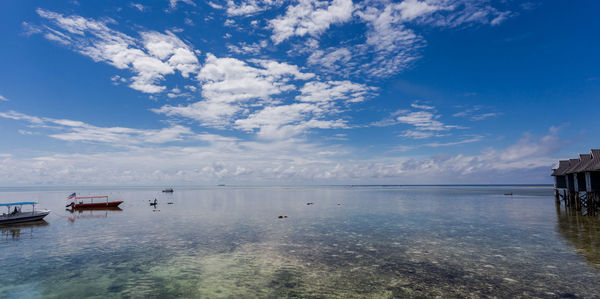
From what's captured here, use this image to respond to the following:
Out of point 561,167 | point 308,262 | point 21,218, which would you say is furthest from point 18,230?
point 561,167

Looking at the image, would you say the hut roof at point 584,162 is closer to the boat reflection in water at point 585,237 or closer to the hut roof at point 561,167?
the hut roof at point 561,167

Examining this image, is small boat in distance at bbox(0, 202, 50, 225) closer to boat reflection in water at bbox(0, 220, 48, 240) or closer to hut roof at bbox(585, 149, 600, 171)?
boat reflection in water at bbox(0, 220, 48, 240)

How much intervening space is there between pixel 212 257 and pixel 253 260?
11.1 ft

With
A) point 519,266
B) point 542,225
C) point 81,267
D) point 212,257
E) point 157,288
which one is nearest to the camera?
point 157,288

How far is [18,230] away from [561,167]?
91.6 meters

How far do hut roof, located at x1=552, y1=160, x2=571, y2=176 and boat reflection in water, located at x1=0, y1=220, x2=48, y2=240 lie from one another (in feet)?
281

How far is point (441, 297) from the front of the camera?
45.2 ft

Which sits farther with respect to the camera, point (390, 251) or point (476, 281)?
point (390, 251)

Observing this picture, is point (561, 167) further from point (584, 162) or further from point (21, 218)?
point (21, 218)

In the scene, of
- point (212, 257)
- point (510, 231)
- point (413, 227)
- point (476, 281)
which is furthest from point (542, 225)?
point (212, 257)

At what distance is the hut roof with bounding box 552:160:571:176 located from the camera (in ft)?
194

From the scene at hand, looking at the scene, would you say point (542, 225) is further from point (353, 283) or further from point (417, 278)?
point (353, 283)

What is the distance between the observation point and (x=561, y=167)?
61531 millimetres

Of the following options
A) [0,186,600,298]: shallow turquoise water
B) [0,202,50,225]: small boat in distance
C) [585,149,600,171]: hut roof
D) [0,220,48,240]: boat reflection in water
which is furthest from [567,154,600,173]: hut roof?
[0,202,50,225]: small boat in distance
